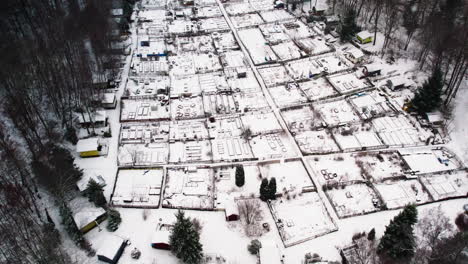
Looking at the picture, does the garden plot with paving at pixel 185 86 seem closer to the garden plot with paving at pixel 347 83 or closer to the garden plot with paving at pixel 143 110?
the garden plot with paving at pixel 143 110

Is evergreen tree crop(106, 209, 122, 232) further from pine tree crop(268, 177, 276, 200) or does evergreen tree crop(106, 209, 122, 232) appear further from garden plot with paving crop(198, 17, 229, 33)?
garden plot with paving crop(198, 17, 229, 33)

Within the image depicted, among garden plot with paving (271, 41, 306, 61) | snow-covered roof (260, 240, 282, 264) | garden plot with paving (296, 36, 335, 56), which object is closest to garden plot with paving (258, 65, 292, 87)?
garden plot with paving (271, 41, 306, 61)

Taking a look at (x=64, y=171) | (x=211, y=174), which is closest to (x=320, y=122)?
(x=211, y=174)

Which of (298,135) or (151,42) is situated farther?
(151,42)

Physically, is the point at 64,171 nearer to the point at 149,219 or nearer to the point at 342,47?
the point at 149,219

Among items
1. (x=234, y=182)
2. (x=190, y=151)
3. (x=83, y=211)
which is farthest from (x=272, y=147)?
(x=83, y=211)

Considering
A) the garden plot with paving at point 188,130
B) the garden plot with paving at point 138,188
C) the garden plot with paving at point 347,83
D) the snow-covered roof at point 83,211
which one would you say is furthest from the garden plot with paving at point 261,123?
the snow-covered roof at point 83,211
